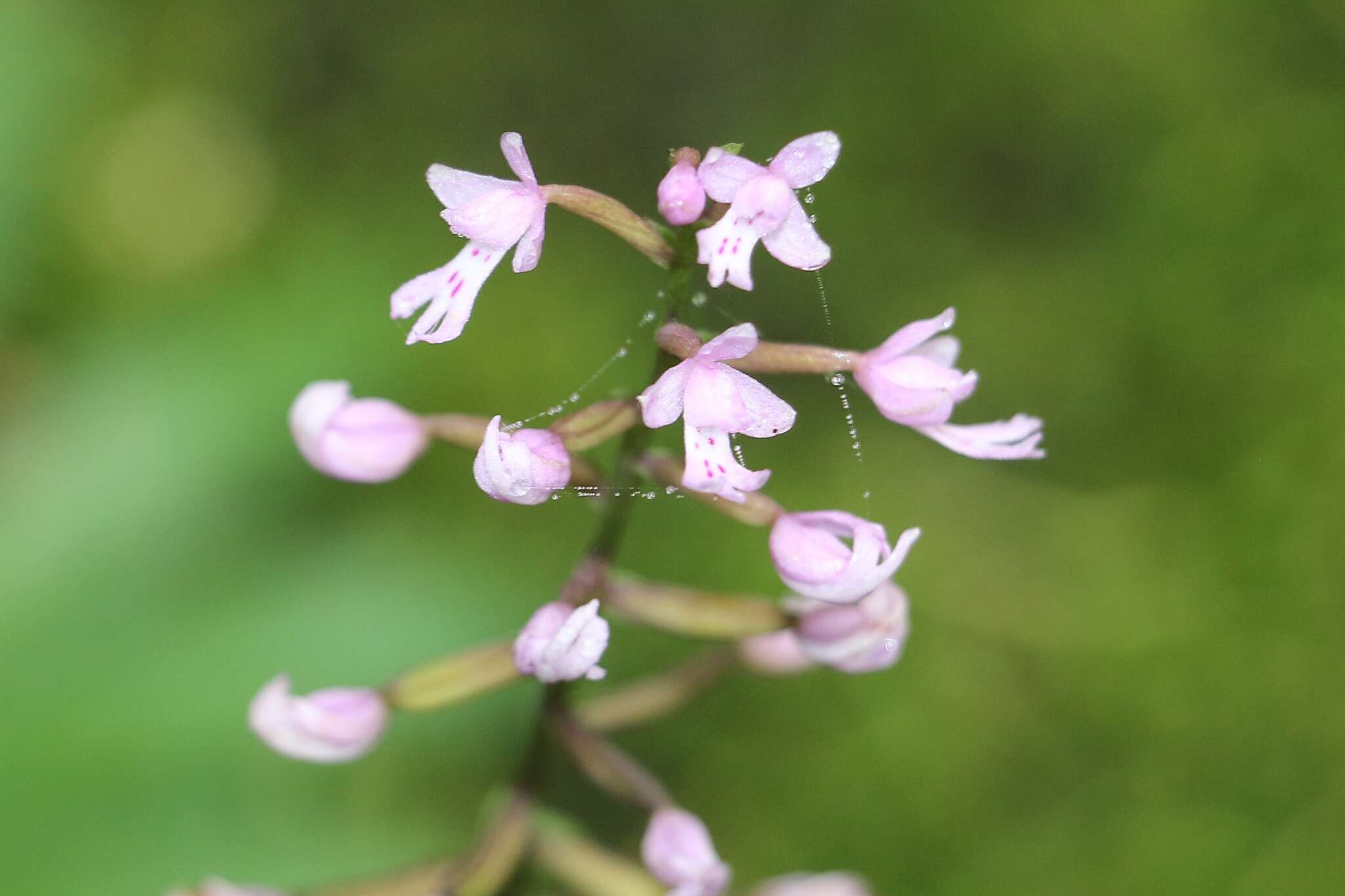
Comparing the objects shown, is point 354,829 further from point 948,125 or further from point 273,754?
point 948,125

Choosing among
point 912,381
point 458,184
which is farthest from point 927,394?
point 458,184

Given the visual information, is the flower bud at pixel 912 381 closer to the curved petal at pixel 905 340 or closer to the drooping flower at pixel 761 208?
the curved petal at pixel 905 340

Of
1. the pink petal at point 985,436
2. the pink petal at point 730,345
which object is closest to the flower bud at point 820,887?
the pink petal at point 985,436

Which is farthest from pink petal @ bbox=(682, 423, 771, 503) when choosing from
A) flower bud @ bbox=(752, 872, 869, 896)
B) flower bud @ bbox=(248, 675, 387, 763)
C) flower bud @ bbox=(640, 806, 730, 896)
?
flower bud @ bbox=(752, 872, 869, 896)

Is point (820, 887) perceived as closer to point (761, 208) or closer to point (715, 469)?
point (715, 469)

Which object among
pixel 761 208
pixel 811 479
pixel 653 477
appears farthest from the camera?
pixel 811 479

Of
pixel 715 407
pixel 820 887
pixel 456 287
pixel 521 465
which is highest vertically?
pixel 456 287

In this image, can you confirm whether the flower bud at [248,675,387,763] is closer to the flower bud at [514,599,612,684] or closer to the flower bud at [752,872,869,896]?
the flower bud at [514,599,612,684]
